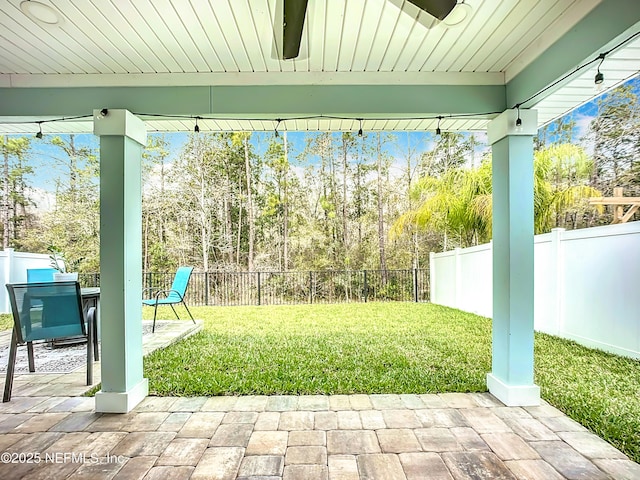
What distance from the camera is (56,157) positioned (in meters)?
9.70

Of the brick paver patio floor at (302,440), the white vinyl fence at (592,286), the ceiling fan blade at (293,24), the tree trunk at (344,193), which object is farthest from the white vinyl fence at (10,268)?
the white vinyl fence at (592,286)

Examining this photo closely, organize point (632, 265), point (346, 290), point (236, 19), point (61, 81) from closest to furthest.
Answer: point (236, 19) → point (61, 81) → point (632, 265) → point (346, 290)

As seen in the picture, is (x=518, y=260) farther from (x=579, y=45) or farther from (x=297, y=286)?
(x=297, y=286)

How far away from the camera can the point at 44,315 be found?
2854 mm

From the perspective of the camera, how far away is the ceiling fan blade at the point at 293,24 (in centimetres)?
142

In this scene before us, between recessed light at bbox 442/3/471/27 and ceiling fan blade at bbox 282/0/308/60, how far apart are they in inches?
31.5

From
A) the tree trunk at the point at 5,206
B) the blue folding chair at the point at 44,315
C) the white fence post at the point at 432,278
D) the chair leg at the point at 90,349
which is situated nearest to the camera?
the blue folding chair at the point at 44,315

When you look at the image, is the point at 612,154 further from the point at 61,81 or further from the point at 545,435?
the point at 61,81

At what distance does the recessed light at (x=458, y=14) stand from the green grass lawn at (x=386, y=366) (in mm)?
2383

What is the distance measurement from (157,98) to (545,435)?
3260mm

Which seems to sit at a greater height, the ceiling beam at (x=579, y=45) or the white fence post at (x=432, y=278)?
the ceiling beam at (x=579, y=45)

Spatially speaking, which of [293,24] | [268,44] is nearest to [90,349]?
[268,44]

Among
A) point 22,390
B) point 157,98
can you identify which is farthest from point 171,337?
point 157,98

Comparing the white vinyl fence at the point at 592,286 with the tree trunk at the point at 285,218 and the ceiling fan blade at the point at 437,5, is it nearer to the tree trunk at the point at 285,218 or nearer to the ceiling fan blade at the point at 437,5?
the ceiling fan blade at the point at 437,5
